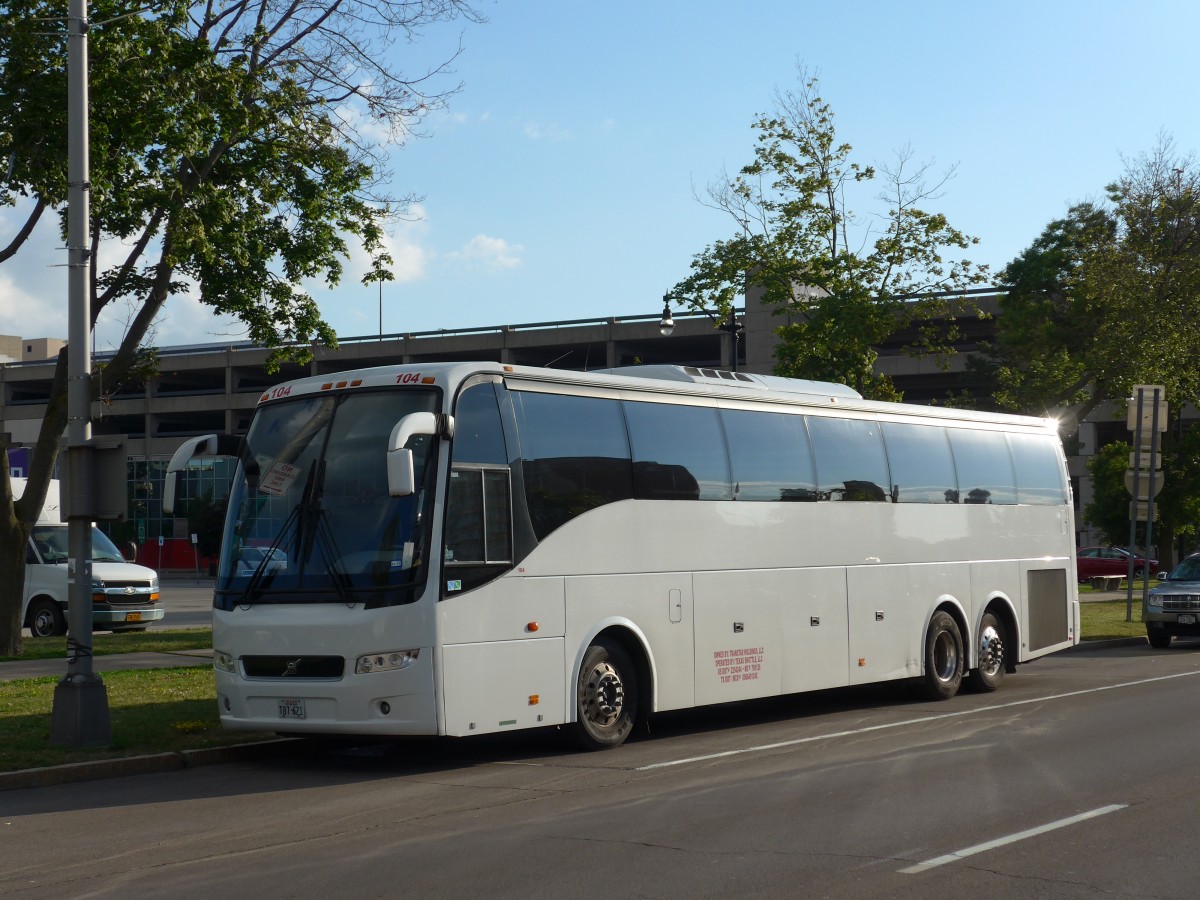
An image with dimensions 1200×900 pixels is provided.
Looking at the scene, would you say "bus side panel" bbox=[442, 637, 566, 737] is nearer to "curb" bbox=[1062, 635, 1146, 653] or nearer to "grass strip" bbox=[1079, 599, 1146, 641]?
"curb" bbox=[1062, 635, 1146, 653]

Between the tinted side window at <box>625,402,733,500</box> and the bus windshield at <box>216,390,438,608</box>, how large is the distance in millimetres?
2580

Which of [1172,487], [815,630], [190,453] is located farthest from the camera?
[1172,487]

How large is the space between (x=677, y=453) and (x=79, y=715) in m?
5.90

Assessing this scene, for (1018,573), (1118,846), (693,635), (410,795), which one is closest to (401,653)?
(410,795)

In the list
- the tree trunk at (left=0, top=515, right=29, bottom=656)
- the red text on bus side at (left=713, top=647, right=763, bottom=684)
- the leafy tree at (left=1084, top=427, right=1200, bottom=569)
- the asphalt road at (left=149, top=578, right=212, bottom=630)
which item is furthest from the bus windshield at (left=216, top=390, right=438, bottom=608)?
the leafy tree at (left=1084, top=427, right=1200, bottom=569)

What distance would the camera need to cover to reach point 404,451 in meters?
10.6

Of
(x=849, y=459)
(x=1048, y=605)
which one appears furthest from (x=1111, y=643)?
(x=849, y=459)

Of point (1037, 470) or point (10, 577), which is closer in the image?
point (1037, 470)

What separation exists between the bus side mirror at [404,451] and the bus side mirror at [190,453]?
1926mm

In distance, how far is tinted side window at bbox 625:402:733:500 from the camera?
44.8 feet

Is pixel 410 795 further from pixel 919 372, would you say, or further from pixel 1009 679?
pixel 919 372

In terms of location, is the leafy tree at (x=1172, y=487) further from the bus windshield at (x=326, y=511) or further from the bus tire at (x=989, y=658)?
the bus windshield at (x=326, y=511)

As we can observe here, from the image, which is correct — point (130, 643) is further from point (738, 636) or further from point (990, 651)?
point (990, 651)

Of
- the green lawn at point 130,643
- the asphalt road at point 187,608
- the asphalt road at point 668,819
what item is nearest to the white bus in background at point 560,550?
the asphalt road at point 668,819
